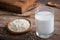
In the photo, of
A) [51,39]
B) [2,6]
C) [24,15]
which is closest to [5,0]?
[2,6]

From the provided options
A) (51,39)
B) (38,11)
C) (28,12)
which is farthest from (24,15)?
(51,39)

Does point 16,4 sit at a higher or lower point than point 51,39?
higher

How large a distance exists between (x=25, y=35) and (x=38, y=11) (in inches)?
5.2

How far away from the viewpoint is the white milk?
0.82m

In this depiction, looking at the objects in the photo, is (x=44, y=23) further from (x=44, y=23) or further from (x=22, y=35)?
(x=22, y=35)

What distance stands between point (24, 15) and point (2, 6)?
0.16 m

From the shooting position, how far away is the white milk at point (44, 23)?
0.82m

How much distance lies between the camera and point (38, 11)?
0.89 m

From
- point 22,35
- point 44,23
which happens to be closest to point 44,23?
point 44,23

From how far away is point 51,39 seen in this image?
84 centimetres

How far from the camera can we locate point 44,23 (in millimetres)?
825

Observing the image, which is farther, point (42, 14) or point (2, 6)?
point (2, 6)

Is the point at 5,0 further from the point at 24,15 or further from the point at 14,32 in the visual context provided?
the point at 14,32

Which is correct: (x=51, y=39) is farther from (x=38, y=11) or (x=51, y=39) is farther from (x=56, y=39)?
(x=38, y=11)
